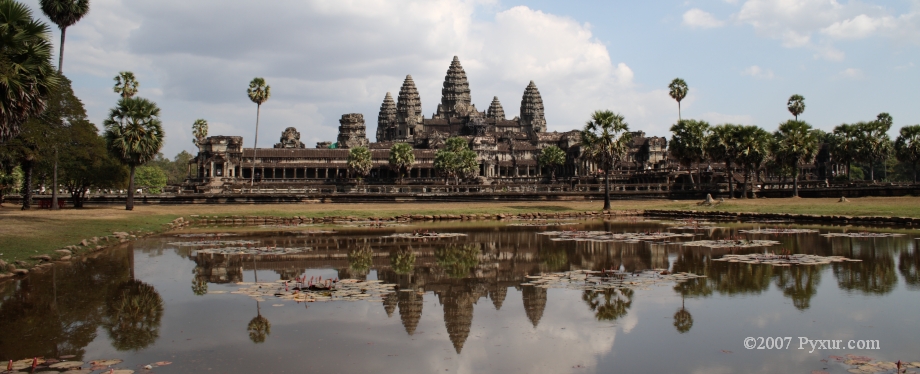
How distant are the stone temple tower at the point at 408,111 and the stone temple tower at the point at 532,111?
2470 cm

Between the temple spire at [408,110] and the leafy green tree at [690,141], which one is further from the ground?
the temple spire at [408,110]

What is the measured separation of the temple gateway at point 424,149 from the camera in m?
116

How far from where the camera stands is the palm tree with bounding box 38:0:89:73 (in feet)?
156

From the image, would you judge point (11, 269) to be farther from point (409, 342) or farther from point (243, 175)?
point (243, 175)

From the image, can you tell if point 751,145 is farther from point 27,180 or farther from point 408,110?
point 408,110

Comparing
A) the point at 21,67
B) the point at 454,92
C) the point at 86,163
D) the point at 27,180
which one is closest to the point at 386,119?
the point at 454,92

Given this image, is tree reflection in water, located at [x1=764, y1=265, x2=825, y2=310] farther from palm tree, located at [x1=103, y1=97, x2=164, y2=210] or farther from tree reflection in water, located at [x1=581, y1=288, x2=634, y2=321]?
palm tree, located at [x1=103, y1=97, x2=164, y2=210]

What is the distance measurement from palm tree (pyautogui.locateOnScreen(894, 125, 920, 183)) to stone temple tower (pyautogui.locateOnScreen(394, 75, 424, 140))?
328 ft

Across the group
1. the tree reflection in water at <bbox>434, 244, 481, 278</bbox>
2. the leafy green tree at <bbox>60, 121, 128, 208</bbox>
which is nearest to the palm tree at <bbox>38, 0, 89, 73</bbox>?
the leafy green tree at <bbox>60, 121, 128, 208</bbox>

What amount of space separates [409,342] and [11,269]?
1384 cm

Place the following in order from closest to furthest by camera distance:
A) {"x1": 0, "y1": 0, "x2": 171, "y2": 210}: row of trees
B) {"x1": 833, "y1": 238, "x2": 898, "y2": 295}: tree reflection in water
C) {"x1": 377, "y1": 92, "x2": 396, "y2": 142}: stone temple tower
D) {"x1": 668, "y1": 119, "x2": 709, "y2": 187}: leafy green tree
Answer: {"x1": 833, "y1": 238, "x2": 898, "y2": 295}: tree reflection in water < {"x1": 0, "y1": 0, "x2": 171, "y2": 210}: row of trees < {"x1": 668, "y1": 119, "x2": 709, "y2": 187}: leafy green tree < {"x1": 377, "y1": 92, "x2": 396, "y2": 142}: stone temple tower

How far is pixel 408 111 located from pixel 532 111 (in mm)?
29347

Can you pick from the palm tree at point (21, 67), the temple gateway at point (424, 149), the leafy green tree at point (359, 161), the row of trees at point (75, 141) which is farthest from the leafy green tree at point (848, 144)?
the palm tree at point (21, 67)

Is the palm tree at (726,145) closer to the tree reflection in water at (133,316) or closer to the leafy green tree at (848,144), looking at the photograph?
the leafy green tree at (848,144)
